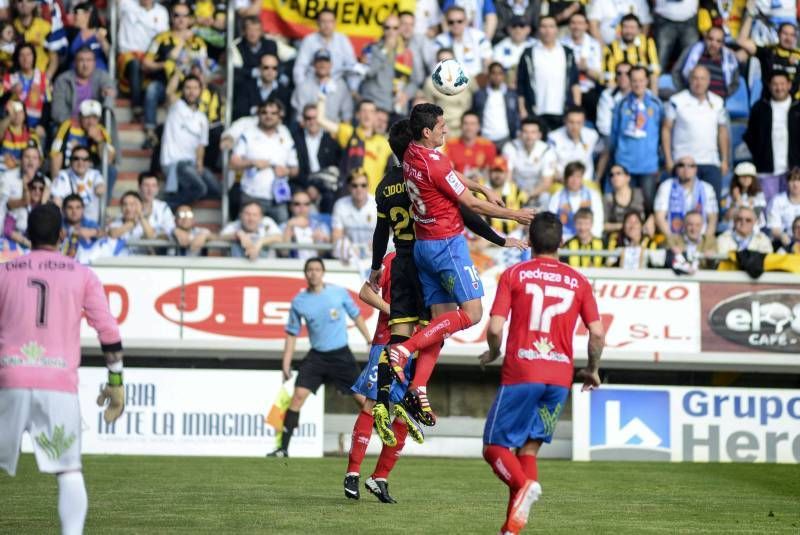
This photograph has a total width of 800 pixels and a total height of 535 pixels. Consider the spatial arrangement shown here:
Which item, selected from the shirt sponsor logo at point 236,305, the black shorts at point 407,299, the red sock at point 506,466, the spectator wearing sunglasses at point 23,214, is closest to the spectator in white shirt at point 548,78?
the shirt sponsor logo at point 236,305

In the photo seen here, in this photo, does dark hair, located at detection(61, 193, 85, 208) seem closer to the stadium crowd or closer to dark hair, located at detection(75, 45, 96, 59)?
the stadium crowd

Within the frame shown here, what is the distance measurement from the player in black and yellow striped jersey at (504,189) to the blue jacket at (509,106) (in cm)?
149

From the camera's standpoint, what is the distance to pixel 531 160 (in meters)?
20.0

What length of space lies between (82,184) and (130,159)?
7.06ft

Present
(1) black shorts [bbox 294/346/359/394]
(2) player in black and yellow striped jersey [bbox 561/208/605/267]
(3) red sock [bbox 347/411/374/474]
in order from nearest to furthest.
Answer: (3) red sock [bbox 347/411/374/474] → (1) black shorts [bbox 294/346/359/394] → (2) player in black and yellow striped jersey [bbox 561/208/605/267]

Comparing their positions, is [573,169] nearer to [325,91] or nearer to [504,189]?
[504,189]

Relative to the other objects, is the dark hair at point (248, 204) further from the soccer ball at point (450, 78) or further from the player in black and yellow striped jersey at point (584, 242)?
the soccer ball at point (450, 78)

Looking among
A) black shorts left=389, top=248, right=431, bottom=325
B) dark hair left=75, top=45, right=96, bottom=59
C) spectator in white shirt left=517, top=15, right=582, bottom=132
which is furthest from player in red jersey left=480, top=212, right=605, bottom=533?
dark hair left=75, top=45, right=96, bottom=59

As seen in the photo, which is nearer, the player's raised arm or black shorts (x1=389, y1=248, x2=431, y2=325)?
the player's raised arm

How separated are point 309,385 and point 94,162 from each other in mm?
4954

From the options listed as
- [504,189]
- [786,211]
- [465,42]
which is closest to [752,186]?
[786,211]

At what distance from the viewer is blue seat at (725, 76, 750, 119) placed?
21.8 metres

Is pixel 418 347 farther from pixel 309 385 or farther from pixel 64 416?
pixel 309 385

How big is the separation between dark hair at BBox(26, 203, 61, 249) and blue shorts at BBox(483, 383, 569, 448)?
109 inches
